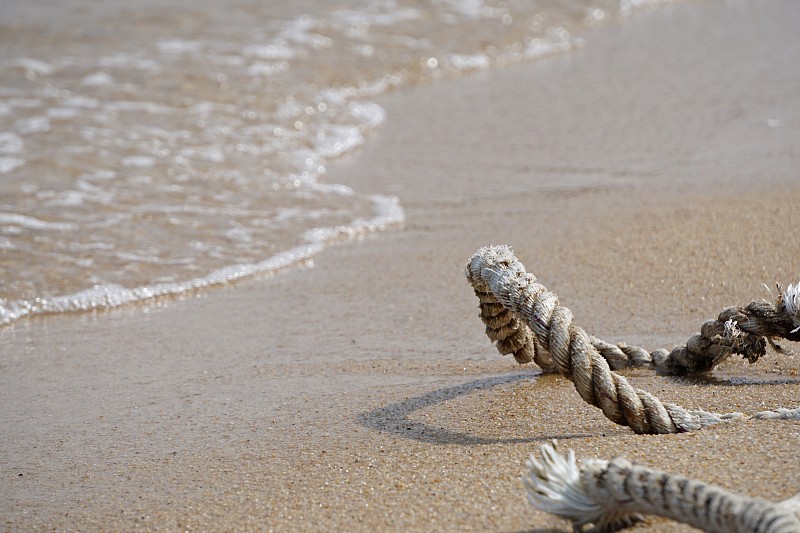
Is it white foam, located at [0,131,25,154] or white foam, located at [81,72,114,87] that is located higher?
white foam, located at [81,72,114,87]

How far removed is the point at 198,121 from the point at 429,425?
151 inches

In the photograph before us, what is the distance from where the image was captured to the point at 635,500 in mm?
1777

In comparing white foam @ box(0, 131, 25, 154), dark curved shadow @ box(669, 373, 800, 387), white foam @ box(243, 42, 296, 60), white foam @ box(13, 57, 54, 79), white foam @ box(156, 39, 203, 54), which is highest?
white foam @ box(243, 42, 296, 60)

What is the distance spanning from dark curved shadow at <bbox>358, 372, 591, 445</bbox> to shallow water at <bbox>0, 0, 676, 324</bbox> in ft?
4.99

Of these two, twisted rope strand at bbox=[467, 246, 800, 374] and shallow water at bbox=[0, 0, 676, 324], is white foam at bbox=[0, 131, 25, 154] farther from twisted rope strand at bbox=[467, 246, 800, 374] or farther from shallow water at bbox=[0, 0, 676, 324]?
twisted rope strand at bbox=[467, 246, 800, 374]

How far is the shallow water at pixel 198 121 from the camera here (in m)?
4.25

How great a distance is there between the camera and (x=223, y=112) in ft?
20.0

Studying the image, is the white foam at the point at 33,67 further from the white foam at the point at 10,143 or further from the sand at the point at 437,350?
the sand at the point at 437,350

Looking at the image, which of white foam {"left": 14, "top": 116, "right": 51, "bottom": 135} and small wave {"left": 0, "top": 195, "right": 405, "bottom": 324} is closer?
small wave {"left": 0, "top": 195, "right": 405, "bottom": 324}

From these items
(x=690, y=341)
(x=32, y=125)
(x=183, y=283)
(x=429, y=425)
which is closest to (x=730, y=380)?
(x=690, y=341)

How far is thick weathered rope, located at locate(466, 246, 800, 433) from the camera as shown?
233 cm

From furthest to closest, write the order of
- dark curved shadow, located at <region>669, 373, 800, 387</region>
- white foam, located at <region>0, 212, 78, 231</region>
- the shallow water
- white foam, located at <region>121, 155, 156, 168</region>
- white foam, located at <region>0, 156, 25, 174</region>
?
white foam, located at <region>121, 155, 156, 168</region>
white foam, located at <region>0, 156, 25, 174</region>
white foam, located at <region>0, 212, 78, 231</region>
the shallow water
dark curved shadow, located at <region>669, 373, 800, 387</region>

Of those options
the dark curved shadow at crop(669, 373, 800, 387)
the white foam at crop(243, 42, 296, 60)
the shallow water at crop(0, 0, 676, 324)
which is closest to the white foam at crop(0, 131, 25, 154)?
the shallow water at crop(0, 0, 676, 324)

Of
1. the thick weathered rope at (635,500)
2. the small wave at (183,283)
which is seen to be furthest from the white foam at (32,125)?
Answer: the thick weathered rope at (635,500)
